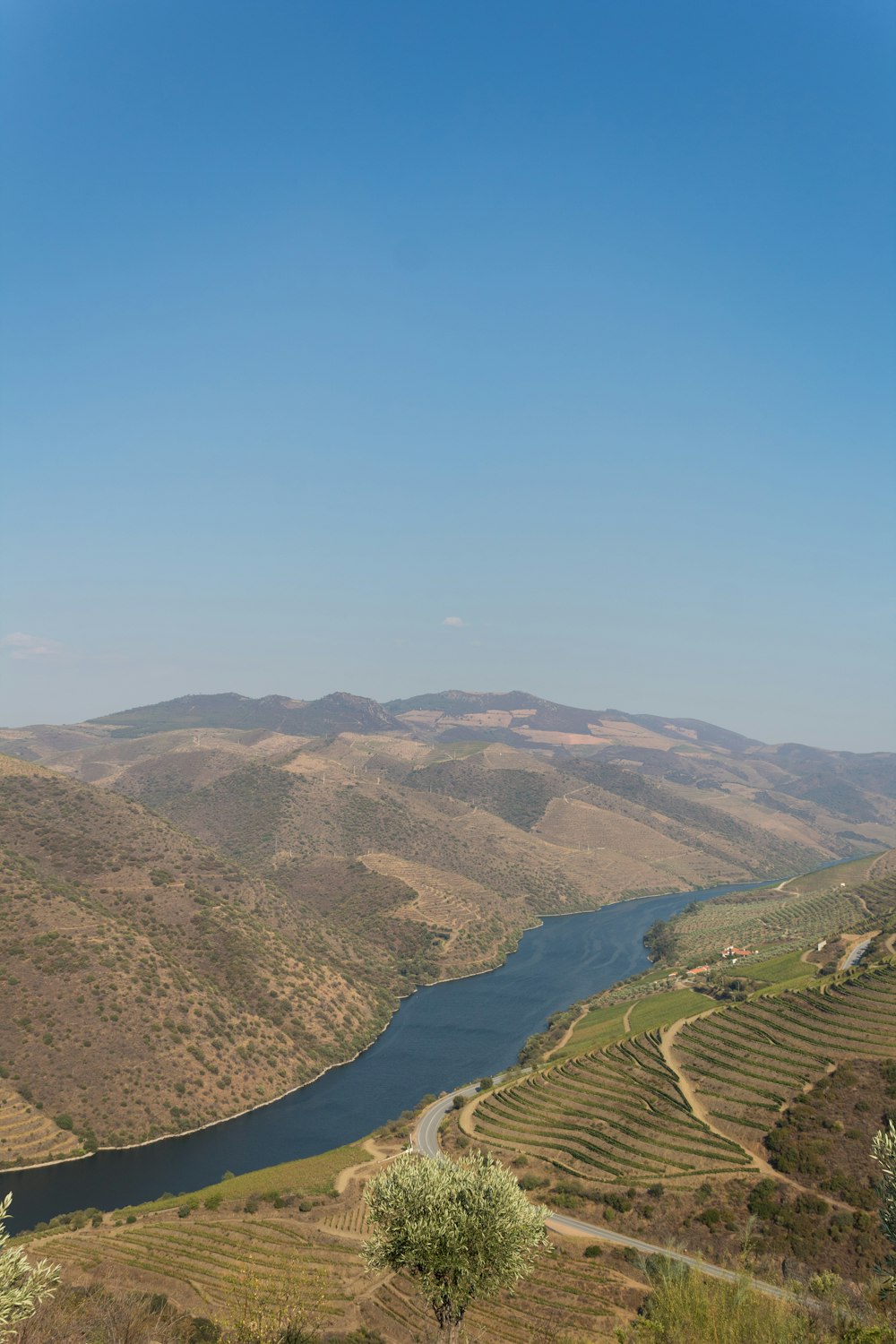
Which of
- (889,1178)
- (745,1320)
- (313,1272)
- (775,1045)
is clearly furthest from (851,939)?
(889,1178)

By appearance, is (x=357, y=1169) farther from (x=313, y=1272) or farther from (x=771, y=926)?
(x=771, y=926)

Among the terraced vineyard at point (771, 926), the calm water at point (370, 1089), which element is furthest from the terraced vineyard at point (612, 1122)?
the terraced vineyard at point (771, 926)

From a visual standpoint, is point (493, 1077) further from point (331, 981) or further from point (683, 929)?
point (683, 929)

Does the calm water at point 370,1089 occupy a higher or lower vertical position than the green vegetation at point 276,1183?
lower

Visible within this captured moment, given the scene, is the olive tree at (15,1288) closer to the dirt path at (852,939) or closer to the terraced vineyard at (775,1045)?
the terraced vineyard at (775,1045)

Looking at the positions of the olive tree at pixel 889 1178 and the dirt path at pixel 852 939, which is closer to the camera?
the olive tree at pixel 889 1178

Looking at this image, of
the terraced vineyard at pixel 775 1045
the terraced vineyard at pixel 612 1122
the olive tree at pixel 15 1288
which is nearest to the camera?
the olive tree at pixel 15 1288

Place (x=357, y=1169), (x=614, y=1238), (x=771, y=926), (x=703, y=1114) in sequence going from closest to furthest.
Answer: (x=614, y=1238) < (x=703, y=1114) < (x=357, y=1169) < (x=771, y=926)
